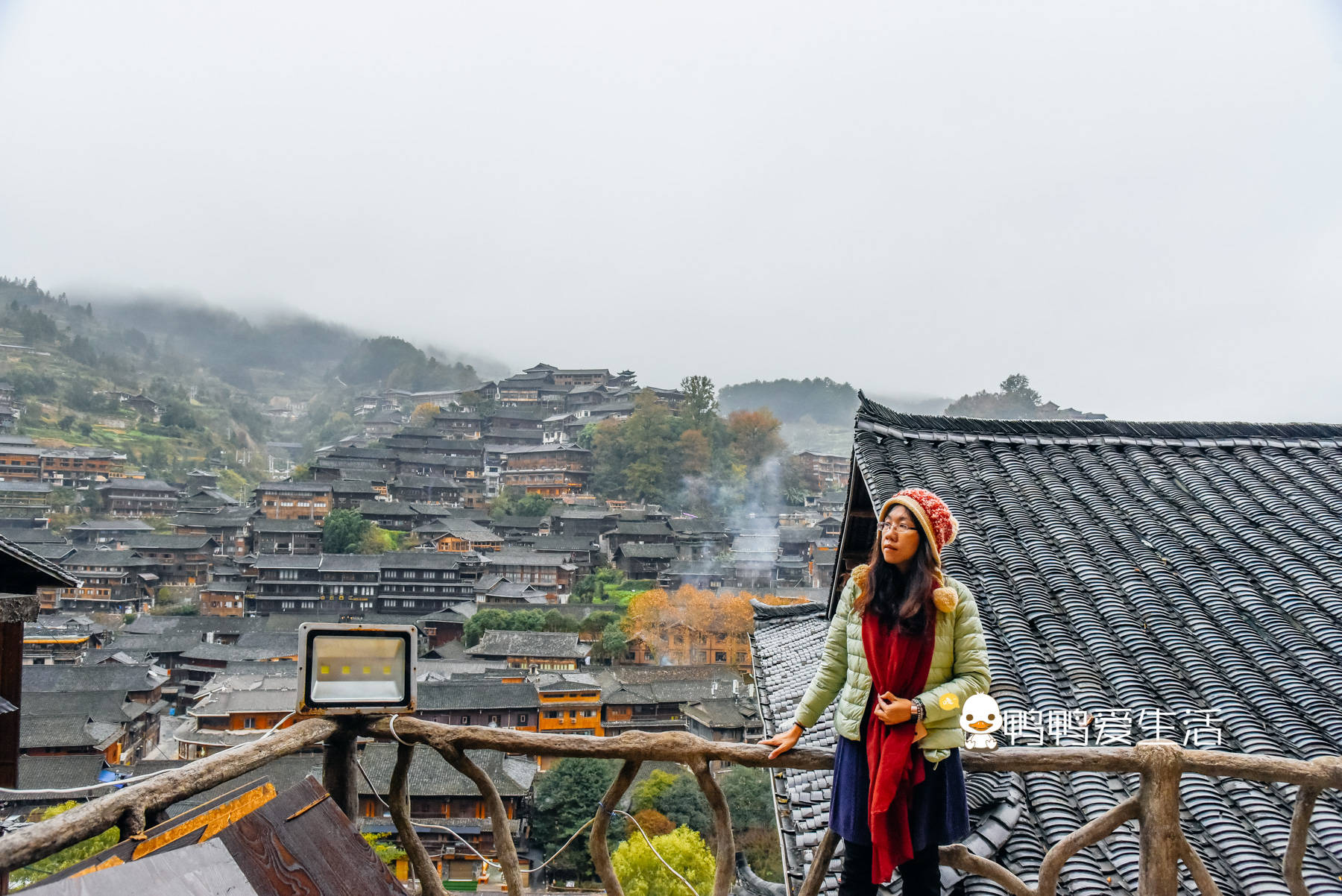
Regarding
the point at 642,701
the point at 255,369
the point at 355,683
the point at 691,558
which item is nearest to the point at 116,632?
the point at 642,701

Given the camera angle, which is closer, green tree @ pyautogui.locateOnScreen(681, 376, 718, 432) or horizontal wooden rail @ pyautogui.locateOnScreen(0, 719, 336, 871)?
horizontal wooden rail @ pyautogui.locateOnScreen(0, 719, 336, 871)

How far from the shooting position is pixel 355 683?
237cm

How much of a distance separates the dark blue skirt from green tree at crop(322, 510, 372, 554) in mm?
39216

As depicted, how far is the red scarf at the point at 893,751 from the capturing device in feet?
6.91

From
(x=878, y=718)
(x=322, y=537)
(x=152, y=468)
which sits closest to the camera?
(x=878, y=718)

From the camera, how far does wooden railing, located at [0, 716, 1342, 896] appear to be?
Answer: 2225mm

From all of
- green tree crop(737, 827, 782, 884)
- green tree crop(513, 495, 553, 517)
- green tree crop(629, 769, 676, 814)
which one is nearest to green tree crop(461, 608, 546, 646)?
green tree crop(629, 769, 676, 814)

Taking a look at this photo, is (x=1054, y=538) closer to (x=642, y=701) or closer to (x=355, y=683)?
(x=355, y=683)

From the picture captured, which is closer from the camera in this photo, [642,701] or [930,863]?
[930,863]

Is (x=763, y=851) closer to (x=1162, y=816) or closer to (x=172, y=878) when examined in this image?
(x=1162, y=816)

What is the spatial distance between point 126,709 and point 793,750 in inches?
1030

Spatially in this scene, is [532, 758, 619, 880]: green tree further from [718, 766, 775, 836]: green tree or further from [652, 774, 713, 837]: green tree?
[718, 766, 775, 836]: green tree

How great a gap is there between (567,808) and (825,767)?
1771cm

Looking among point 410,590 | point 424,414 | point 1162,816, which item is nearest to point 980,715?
point 1162,816
